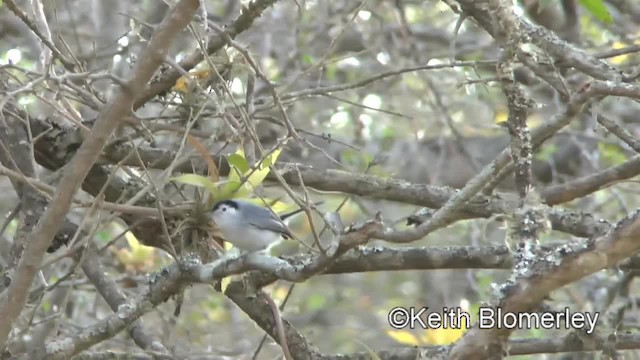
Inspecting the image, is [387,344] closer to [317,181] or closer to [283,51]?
[283,51]

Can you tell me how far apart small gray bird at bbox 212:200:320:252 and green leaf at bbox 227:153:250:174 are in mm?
60

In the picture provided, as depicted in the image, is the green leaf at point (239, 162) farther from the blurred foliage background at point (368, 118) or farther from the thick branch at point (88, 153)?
the blurred foliage background at point (368, 118)

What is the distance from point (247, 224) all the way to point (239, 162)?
123mm

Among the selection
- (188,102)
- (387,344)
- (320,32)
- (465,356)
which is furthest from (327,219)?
(387,344)

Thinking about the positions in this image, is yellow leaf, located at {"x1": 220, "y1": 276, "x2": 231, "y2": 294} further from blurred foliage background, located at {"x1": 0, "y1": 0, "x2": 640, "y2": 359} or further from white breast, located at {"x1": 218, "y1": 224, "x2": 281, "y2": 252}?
blurred foliage background, located at {"x1": 0, "y1": 0, "x2": 640, "y2": 359}

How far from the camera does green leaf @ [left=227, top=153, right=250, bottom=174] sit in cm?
183

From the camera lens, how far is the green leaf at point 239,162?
1.83 metres

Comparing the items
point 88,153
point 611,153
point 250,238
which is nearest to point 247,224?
point 250,238

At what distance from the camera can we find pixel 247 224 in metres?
1.89
